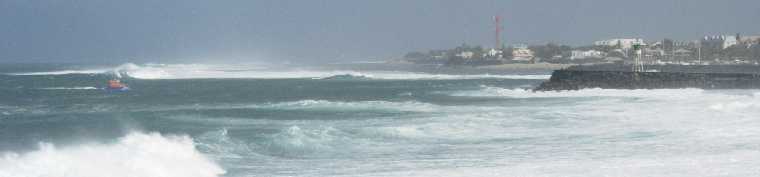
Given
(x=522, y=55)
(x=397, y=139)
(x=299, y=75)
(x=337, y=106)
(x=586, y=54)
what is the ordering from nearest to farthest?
(x=397, y=139)
(x=337, y=106)
(x=299, y=75)
(x=586, y=54)
(x=522, y=55)

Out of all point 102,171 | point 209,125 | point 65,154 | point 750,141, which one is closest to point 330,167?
point 102,171

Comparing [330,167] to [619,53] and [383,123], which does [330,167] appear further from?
[619,53]

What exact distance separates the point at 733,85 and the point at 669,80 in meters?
3.20

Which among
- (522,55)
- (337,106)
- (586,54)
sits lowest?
(522,55)

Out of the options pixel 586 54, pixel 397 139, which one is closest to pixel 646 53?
pixel 586 54

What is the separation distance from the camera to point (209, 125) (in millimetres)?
27312

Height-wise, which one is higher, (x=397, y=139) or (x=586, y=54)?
(x=397, y=139)

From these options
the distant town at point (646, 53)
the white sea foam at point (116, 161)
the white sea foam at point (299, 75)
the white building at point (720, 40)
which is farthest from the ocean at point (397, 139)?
the white building at point (720, 40)

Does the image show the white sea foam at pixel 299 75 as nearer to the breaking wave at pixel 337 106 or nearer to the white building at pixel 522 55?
the breaking wave at pixel 337 106

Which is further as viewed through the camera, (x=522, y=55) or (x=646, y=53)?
(x=522, y=55)

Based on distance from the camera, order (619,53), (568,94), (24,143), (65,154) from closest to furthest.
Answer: (65,154) → (24,143) → (568,94) → (619,53)

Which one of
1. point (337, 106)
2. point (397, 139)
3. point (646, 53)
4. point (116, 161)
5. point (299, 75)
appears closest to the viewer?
point (116, 161)

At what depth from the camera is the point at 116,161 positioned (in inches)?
694

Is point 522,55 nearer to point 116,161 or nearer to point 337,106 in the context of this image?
point 337,106
